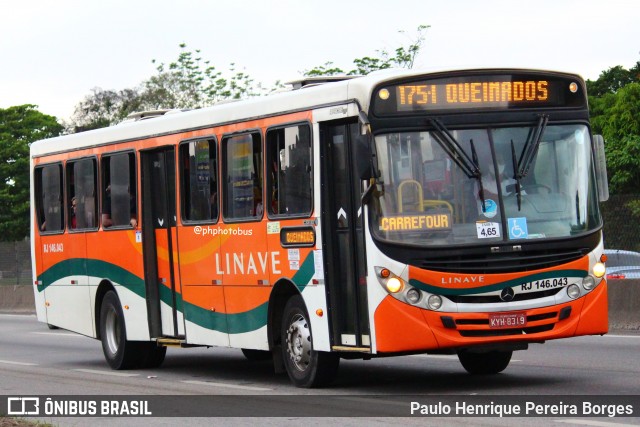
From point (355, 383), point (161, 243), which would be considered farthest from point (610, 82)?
point (355, 383)

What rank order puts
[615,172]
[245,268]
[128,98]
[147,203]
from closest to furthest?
[245,268] < [147,203] < [615,172] < [128,98]

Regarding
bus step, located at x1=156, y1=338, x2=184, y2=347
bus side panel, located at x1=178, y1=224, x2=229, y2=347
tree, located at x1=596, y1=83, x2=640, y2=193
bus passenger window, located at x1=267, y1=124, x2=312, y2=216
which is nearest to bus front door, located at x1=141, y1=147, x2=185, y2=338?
bus step, located at x1=156, y1=338, x2=184, y2=347

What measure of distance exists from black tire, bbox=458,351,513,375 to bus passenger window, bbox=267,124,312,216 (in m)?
2.48

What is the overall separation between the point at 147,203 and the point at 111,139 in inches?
58.5

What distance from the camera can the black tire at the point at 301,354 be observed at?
531 inches

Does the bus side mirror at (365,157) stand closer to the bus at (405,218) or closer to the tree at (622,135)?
the bus at (405,218)

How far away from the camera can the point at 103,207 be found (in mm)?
18609

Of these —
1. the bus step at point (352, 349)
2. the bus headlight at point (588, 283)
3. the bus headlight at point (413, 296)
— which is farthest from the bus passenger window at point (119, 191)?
the bus headlight at point (588, 283)

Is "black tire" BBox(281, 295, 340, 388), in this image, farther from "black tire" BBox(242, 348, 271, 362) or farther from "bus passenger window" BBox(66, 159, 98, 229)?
"bus passenger window" BBox(66, 159, 98, 229)

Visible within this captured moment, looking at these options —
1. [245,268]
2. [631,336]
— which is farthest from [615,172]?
[245,268]

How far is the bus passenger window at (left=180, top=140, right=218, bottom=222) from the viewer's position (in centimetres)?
1564

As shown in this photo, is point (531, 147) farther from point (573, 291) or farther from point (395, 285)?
point (395, 285)

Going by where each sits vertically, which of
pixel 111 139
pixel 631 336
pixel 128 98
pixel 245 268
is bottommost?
pixel 631 336

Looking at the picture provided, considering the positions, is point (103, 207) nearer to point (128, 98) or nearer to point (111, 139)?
point (111, 139)
